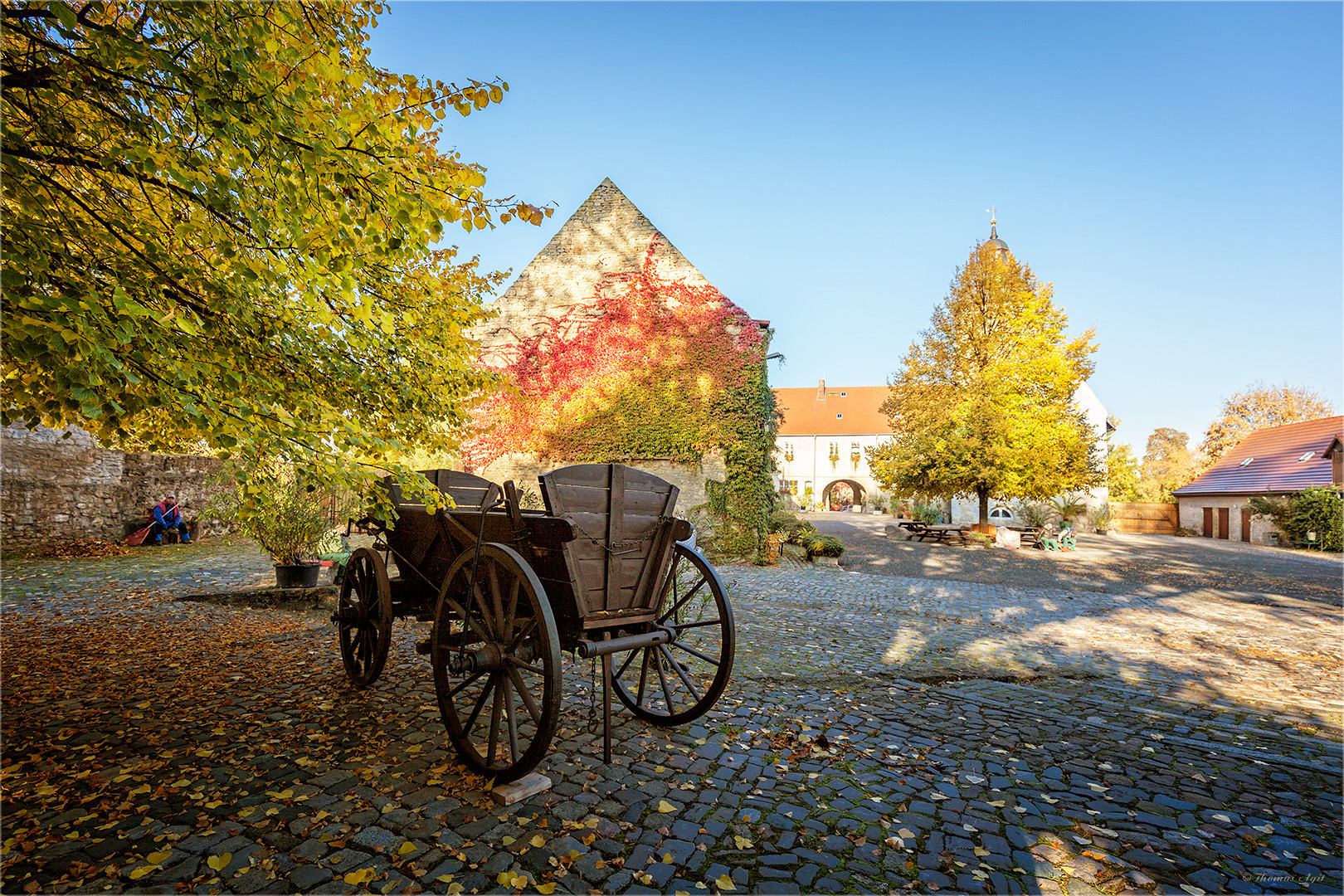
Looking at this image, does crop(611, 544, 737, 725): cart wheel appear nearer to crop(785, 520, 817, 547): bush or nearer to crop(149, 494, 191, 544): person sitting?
crop(785, 520, 817, 547): bush

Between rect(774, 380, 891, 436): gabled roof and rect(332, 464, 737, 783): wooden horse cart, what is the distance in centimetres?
5070

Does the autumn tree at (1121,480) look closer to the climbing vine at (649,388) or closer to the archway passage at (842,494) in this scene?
the archway passage at (842,494)

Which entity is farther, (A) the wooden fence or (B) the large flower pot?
(A) the wooden fence

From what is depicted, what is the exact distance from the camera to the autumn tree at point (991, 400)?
1973cm

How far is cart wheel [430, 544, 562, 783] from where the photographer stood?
301cm

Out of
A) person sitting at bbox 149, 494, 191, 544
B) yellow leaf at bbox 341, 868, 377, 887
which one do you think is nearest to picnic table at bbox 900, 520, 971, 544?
person sitting at bbox 149, 494, 191, 544

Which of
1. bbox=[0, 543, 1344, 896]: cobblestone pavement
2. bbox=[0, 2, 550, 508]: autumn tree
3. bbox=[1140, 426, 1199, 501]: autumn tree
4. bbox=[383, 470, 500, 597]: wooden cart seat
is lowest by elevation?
bbox=[0, 543, 1344, 896]: cobblestone pavement

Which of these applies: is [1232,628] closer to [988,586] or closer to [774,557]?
[988,586]

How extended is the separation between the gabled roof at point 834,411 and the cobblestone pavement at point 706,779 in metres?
49.2

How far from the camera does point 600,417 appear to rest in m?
15.1

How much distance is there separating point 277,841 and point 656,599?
2.10 meters

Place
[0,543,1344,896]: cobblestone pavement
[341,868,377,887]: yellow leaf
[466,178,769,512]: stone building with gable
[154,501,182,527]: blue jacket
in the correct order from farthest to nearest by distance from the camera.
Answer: [466,178,769,512]: stone building with gable < [154,501,182,527]: blue jacket < [0,543,1344,896]: cobblestone pavement < [341,868,377,887]: yellow leaf

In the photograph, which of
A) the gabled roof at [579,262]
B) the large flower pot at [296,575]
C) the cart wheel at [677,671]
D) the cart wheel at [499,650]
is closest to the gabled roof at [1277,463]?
the gabled roof at [579,262]

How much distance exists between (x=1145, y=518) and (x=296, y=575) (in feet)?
131
